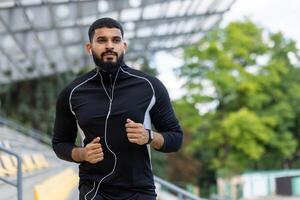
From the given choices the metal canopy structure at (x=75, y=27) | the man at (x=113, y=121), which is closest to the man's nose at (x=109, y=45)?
the man at (x=113, y=121)

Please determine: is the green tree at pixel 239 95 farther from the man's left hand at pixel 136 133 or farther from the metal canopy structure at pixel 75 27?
the man's left hand at pixel 136 133

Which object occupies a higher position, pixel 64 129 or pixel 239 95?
pixel 239 95

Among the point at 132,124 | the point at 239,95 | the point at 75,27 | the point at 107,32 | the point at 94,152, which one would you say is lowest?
the point at 94,152

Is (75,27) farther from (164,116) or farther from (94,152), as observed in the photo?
(94,152)

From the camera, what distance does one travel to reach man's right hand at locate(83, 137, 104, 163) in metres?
2.22

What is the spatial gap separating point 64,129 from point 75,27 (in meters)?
20.8

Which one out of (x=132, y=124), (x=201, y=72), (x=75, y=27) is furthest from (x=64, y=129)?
(x=201, y=72)

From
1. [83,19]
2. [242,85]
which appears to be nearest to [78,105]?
[83,19]

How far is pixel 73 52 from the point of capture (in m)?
30.1

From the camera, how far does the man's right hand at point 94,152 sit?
2.22m

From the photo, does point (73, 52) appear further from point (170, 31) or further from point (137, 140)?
point (137, 140)

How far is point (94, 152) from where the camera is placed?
2217 millimetres

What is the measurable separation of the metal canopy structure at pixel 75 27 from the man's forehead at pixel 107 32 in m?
16.0

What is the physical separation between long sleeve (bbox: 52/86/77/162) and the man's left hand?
319mm
